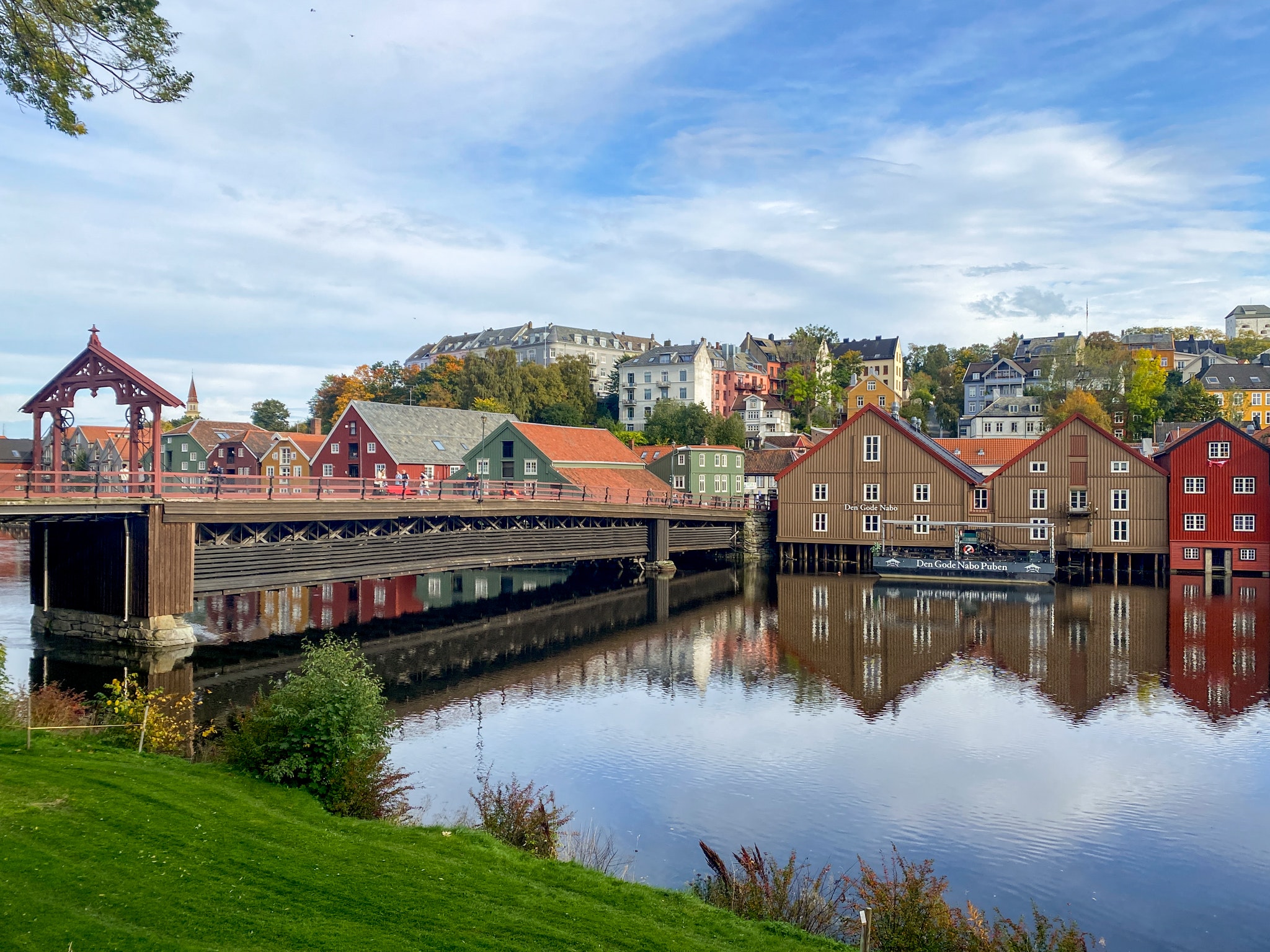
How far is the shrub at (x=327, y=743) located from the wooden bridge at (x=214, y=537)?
17607 millimetres

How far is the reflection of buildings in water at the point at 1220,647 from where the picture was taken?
98.7ft

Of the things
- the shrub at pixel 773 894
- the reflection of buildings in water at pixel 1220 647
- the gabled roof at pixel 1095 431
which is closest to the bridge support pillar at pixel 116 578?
the shrub at pixel 773 894

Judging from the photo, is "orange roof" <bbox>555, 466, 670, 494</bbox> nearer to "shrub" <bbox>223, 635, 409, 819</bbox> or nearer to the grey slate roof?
the grey slate roof

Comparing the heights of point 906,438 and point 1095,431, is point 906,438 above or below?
below

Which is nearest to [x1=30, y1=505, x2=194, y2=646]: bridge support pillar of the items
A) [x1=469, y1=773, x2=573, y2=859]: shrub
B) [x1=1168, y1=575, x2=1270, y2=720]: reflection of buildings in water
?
[x1=469, y1=773, x2=573, y2=859]: shrub

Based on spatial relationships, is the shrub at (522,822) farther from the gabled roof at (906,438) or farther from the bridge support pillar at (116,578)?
the gabled roof at (906,438)

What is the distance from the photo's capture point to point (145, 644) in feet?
110

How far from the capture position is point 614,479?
71688 millimetres

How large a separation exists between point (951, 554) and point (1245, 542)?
17165 mm

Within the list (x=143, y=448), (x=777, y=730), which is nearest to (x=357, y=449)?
(x=143, y=448)

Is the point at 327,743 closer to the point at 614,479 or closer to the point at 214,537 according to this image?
the point at 214,537

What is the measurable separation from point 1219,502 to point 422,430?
188 feet

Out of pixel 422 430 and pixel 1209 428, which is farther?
pixel 422 430

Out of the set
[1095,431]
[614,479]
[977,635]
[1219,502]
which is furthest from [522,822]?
[1219,502]
